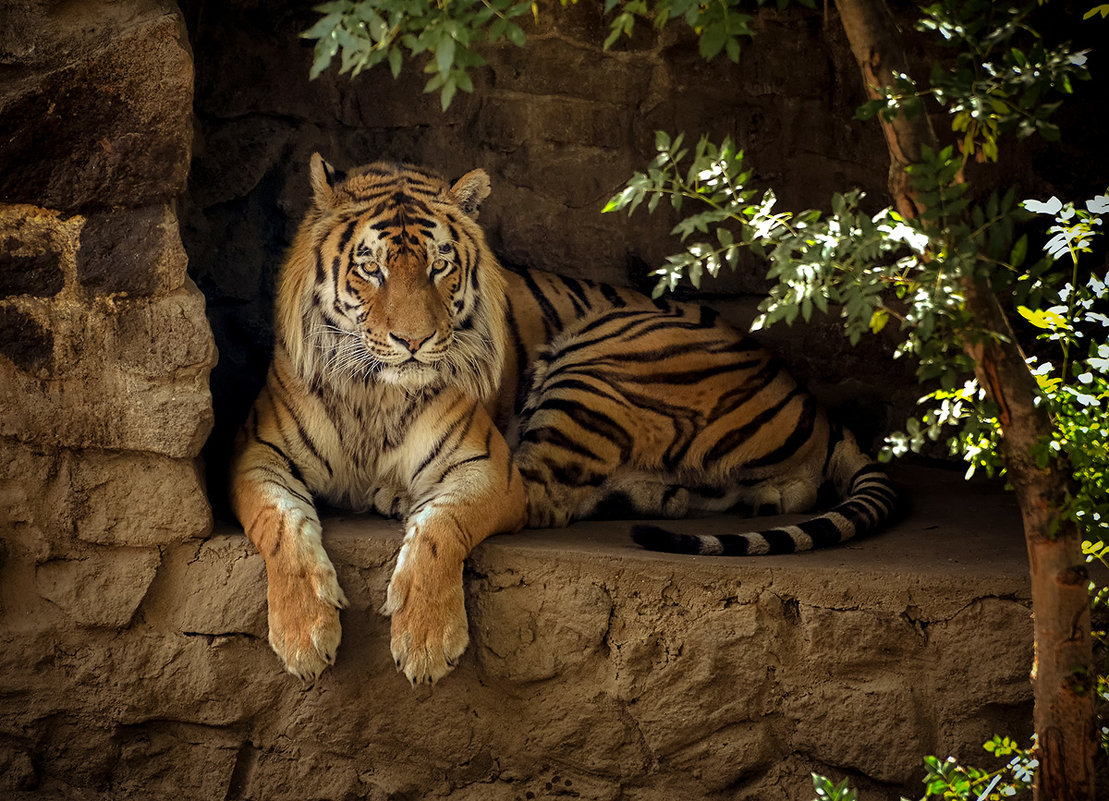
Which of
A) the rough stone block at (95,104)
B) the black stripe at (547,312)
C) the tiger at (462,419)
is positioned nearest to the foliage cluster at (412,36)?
the rough stone block at (95,104)

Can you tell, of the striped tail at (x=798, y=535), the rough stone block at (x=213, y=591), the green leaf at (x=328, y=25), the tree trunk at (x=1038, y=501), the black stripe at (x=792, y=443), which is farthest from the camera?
the black stripe at (x=792, y=443)

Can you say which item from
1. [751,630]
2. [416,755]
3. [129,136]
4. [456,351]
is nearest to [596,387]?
[456,351]

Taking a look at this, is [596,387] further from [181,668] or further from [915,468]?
[181,668]

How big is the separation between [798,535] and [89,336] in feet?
6.86

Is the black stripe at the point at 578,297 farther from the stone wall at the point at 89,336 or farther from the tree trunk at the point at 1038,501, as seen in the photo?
the tree trunk at the point at 1038,501

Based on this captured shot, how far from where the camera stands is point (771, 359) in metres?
4.18

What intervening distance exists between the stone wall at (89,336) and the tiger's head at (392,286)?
18.8 inches

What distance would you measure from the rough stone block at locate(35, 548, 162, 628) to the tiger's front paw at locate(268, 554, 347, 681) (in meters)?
0.43

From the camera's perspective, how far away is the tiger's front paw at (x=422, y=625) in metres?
2.87

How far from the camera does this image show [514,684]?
3068 mm

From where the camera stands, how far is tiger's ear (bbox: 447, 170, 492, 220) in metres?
3.58

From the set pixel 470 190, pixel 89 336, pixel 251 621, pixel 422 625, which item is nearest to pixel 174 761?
pixel 251 621

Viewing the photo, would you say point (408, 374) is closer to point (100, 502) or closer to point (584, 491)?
point (584, 491)

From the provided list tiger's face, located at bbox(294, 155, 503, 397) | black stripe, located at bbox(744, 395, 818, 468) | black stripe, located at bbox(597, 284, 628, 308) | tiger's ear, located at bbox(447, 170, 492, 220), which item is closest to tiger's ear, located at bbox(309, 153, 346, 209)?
tiger's face, located at bbox(294, 155, 503, 397)
